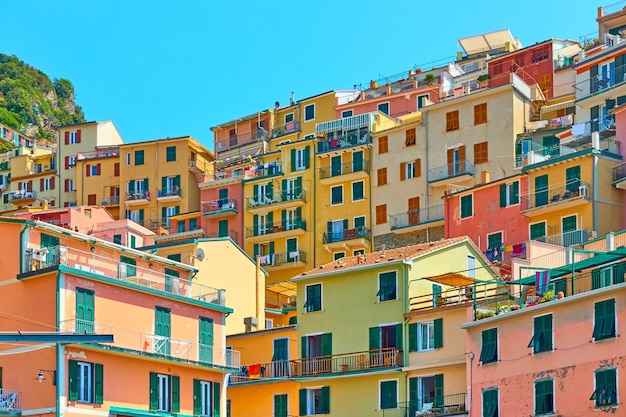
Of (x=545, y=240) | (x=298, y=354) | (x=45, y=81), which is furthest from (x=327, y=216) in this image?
(x=45, y=81)

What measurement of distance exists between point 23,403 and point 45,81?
138m

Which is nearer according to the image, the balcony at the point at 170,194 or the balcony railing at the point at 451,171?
the balcony railing at the point at 451,171

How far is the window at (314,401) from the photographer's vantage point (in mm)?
57625

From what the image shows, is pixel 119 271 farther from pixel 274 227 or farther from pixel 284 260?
pixel 274 227

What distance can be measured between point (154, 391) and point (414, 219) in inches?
1277

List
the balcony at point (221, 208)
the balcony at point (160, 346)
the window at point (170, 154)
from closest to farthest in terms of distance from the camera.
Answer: the balcony at point (160, 346), the balcony at point (221, 208), the window at point (170, 154)

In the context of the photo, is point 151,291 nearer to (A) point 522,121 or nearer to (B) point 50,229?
(B) point 50,229

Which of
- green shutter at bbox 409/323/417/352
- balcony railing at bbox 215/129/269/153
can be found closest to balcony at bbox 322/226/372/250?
balcony railing at bbox 215/129/269/153

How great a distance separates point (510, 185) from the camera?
71.7m

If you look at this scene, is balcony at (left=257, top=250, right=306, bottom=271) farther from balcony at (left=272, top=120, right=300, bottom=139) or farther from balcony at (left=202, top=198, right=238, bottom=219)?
balcony at (left=272, top=120, right=300, bottom=139)

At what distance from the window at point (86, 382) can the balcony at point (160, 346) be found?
1.12 m

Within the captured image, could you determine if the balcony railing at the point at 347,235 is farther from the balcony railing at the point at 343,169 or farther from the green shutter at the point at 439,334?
the green shutter at the point at 439,334

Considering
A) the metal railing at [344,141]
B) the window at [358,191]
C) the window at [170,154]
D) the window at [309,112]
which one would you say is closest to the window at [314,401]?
the window at [358,191]

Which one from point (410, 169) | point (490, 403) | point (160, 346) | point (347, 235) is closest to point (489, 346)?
point (490, 403)
